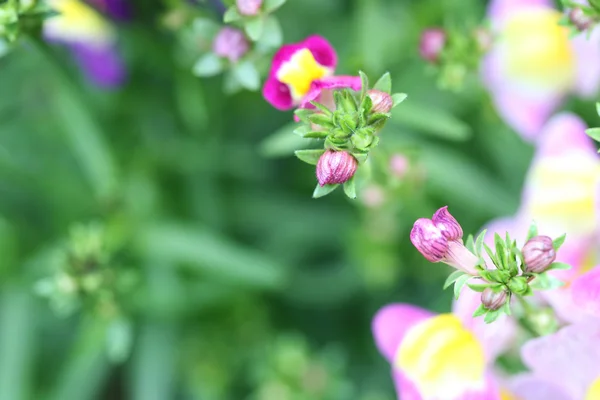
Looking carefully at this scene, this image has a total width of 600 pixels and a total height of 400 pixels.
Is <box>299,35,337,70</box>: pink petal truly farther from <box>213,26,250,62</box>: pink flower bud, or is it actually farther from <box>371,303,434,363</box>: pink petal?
<box>371,303,434,363</box>: pink petal

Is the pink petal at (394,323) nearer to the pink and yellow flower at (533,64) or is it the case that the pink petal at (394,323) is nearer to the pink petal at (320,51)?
the pink petal at (320,51)

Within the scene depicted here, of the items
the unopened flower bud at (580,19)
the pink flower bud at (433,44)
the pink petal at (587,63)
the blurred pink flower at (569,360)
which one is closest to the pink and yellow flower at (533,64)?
the pink petal at (587,63)

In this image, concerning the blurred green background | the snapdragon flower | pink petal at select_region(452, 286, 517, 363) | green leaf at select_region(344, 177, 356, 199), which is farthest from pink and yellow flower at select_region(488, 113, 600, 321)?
the snapdragon flower

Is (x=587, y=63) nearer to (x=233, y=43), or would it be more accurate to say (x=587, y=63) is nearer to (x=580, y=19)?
(x=580, y=19)

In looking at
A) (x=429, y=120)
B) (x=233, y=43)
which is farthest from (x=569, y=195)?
(x=233, y=43)

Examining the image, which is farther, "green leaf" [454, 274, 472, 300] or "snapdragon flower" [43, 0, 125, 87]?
"snapdragon flower" [43, 0, 125, 87]

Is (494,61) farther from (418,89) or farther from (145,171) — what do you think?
(145,171)

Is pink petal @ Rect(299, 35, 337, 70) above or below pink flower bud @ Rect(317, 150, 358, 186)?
above
